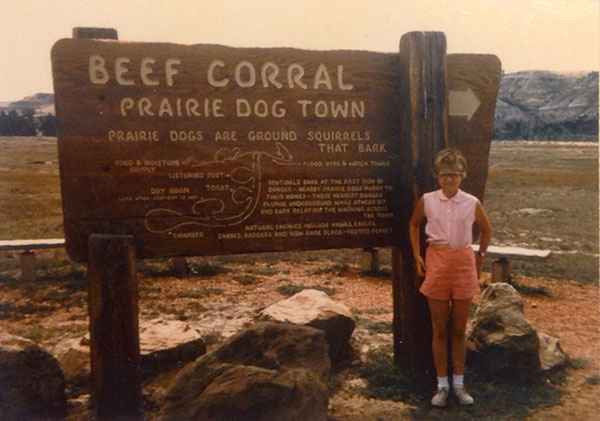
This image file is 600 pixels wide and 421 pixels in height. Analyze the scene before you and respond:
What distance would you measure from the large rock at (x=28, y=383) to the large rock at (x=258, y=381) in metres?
1.03

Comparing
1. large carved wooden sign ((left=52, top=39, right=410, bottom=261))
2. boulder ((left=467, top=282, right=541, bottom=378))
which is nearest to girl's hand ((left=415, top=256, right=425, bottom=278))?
large carved wooden sign ((left=52, top=39, right=410, bottom=261))

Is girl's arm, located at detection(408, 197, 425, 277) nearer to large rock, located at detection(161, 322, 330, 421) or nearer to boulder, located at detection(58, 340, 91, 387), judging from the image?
large rock, located at detection(161, 322, 330, 421)

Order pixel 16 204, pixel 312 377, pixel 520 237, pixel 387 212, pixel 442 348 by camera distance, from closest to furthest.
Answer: pixel 312 377
pixel 442 348
pixel 387 212
pixel 520 237
pixel 16 204

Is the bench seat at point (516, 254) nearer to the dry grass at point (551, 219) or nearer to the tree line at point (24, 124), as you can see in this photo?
the dry grass at point (551, 219)

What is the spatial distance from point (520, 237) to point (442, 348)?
10.1 m

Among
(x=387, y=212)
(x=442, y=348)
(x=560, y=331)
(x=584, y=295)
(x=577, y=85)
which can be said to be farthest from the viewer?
(x=577, y=85)

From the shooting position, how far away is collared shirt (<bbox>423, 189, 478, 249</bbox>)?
4.05 metres

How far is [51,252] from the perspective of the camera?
11.9 meters

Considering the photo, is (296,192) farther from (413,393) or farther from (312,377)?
(413,393)

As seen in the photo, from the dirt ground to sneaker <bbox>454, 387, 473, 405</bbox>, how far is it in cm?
23

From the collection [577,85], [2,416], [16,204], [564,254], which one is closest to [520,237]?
[564,254]

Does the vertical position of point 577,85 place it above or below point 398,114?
above

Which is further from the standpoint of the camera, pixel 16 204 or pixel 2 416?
pixel 16 204

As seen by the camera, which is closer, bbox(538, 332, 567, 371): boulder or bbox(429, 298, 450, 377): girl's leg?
bbox(429, 298, 450, 377): girl's leg
